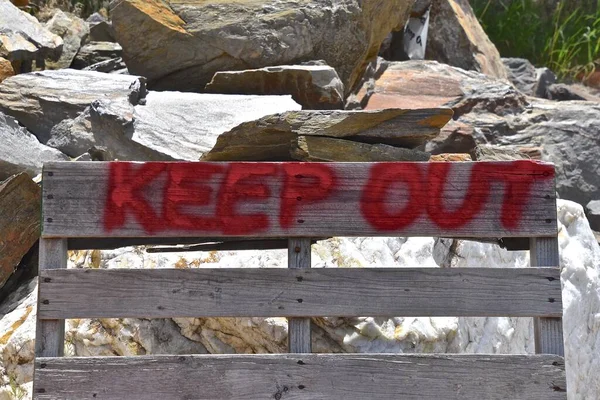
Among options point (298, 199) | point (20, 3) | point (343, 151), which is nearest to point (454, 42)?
point (20, 3)

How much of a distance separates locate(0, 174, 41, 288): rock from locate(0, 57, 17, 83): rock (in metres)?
1.48

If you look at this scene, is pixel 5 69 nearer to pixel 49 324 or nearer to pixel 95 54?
pixel 95 54

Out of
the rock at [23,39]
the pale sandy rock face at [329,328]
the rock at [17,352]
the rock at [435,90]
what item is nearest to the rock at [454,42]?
the rock at [435,90]

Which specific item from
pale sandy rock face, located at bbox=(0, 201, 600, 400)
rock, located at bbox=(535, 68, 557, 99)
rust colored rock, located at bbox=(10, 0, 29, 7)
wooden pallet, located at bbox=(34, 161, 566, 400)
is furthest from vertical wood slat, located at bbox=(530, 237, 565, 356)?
rust colored rock, located at bbox=(10, 0, 29, 7)

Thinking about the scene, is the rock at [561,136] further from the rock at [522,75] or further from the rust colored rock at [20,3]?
the rust colored rock at [20,3]

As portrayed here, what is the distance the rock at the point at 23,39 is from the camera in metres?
5.93

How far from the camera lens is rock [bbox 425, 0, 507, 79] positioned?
8070mm

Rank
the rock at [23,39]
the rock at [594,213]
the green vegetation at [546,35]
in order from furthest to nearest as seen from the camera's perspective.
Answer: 1. the green vegetation at [546,35]
2. the rock at [594,213]
3. the rock at [23,39]

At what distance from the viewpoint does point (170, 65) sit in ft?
18.5

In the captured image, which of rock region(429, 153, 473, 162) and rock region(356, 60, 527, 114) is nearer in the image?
rock region(429, 153, 473, 162)

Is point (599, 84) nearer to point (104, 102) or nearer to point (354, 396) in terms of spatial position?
point (104, 102)

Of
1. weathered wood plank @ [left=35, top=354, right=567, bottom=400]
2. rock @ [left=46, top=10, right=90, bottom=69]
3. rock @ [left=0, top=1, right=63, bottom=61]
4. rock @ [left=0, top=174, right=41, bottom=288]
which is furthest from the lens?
rock @ [left=46, top=10, right=90, bottom=69]

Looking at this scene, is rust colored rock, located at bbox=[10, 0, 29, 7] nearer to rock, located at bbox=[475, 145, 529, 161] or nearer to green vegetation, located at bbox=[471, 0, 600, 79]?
rock, located at bbox=[475, 145, 529, 161]

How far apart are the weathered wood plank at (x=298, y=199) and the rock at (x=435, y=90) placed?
122 inches
